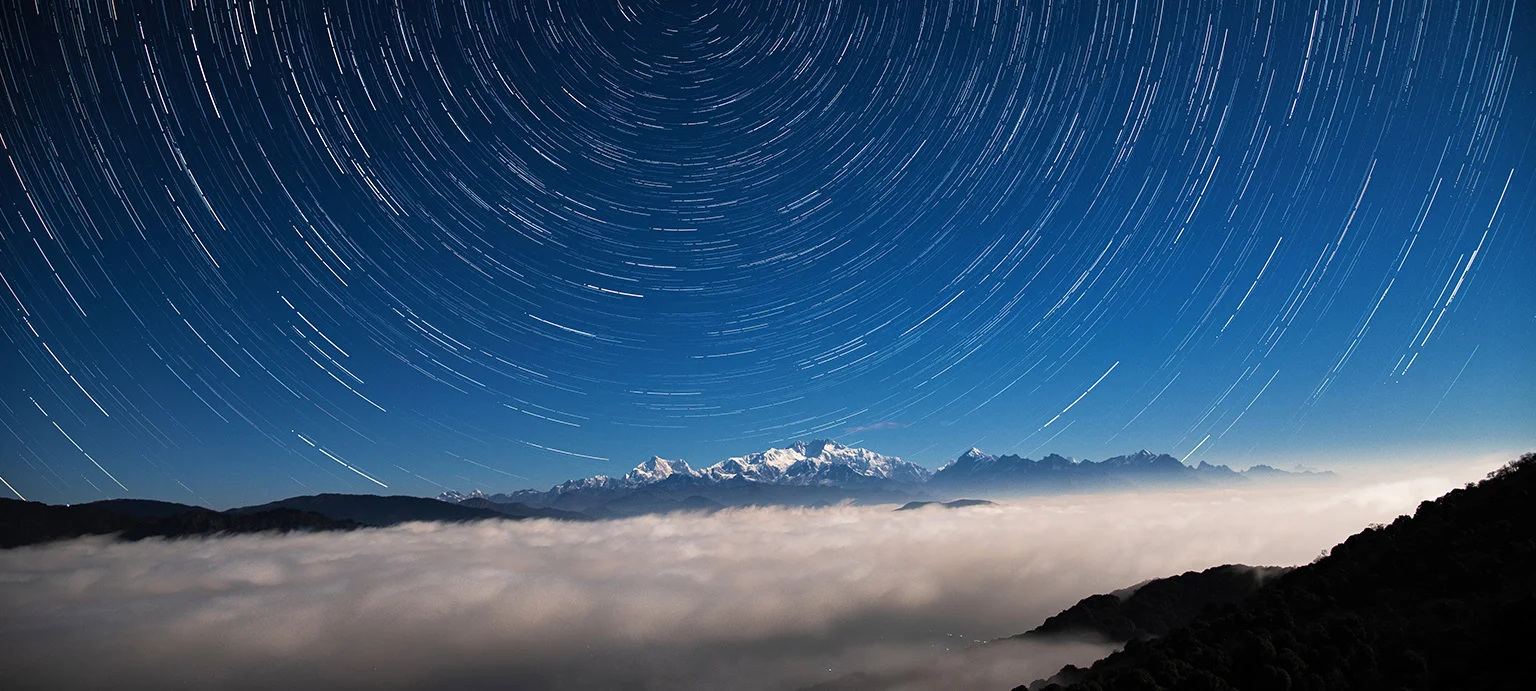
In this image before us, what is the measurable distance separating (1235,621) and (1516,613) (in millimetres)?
26342

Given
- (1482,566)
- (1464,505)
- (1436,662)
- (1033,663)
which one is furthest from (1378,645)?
(1033,663)

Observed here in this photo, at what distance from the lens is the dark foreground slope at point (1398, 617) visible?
39.6 metres

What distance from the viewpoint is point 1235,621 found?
202ft

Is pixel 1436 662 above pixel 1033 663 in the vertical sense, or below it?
above

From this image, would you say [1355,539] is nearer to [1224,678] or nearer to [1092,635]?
[1224,678]

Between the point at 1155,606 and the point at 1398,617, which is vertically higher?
the point at 1398,617

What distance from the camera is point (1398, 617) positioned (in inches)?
1953

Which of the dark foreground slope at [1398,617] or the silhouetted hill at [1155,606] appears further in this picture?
the silhouetted hill at [1155,606]

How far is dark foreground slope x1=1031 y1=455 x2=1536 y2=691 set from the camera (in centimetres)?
3959

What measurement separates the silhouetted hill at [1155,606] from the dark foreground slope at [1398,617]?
7705 cm

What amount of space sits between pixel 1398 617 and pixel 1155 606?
107 meters

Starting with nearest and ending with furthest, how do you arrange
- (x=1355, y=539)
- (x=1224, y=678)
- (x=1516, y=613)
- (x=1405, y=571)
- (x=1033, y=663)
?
(x=1516, y=613)
(x=1224, y=678)
(x=1405, y=571)
(x=1355, y=539)
(x=1033, y=663)

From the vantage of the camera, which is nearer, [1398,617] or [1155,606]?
[1398,617]

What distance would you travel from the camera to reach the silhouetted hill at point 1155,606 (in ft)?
444
